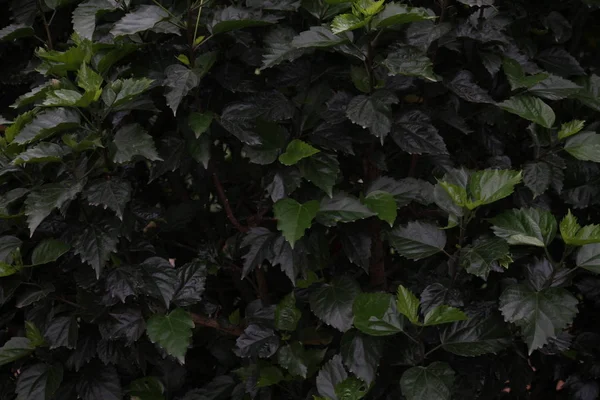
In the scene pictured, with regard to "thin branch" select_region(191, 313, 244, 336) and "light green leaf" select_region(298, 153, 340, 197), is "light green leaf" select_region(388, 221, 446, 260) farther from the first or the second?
"thin branch" select_region(191, 313, 244, 336)

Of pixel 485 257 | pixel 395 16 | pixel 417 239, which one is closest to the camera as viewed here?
pixel 395 16

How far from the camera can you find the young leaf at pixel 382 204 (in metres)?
1.80

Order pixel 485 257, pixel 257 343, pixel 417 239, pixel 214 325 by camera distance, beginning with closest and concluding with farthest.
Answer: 1. pixel 485 257
2. pixel 417 239
3. pixel 257 343
4. pixel 214 325

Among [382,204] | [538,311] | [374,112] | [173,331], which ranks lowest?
[173,331]

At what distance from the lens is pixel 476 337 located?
6.03ft

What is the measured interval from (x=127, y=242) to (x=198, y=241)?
1.16 ft

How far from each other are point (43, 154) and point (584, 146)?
1411 mm

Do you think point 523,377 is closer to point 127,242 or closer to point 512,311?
point 512,311

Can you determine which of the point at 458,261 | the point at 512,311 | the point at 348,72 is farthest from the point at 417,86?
the point at 512,311

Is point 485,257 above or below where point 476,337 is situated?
above

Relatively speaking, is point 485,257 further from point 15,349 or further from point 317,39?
point 15,349

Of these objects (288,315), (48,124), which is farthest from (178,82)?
(288,315)

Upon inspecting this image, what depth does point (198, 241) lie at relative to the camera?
2.33 metres

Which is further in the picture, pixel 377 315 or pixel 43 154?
pixel 377 315
